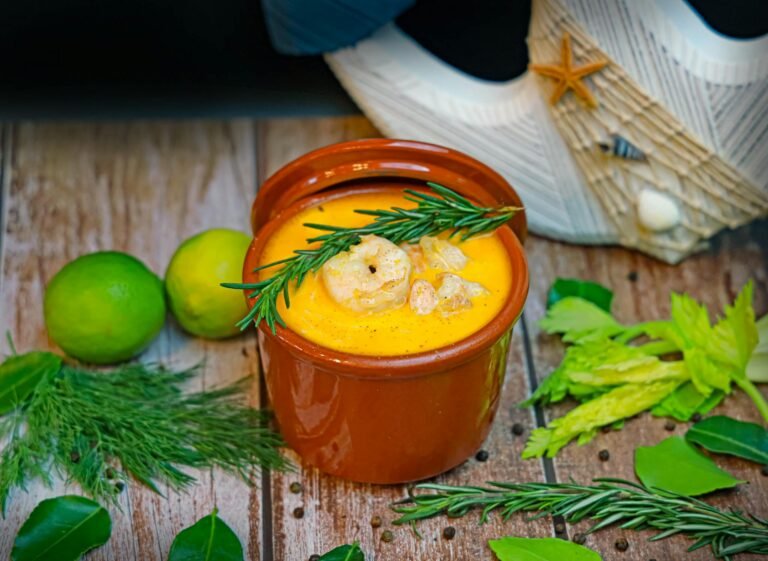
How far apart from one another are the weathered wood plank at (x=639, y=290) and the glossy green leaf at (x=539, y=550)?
15cm

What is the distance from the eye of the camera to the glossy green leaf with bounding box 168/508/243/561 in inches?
54.2

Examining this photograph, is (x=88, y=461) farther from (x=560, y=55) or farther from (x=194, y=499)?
(x=560, y=55)

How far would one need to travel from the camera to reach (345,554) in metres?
1.39

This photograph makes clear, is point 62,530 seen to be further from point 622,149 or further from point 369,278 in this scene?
point 622,149

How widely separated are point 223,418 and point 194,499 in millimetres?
128

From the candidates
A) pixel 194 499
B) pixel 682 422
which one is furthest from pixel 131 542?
pixel 682 422

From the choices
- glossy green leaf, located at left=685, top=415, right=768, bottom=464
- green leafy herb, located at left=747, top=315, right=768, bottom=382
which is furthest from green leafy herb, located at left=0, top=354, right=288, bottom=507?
green leafy herb, located at left=747, top=315, right=768, bottom=382

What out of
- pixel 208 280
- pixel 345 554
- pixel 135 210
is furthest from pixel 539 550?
pixel 135 210

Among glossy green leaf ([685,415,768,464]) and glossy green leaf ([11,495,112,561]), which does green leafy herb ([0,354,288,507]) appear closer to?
glossy green leaf ([11,495,112,561])

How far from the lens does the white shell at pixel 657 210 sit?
1738 mm

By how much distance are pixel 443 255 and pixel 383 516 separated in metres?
0.34

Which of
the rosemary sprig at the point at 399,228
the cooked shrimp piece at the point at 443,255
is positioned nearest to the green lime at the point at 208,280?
the rosemary sprig at the point at 399,228

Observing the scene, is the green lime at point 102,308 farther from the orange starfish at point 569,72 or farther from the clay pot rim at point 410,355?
the orange starfish at point 569,72

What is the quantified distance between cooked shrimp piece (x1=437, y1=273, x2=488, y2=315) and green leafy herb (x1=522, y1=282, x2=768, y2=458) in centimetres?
27
